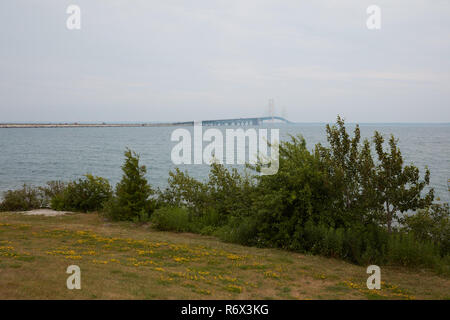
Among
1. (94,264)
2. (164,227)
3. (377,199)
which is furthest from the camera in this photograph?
(164,227)

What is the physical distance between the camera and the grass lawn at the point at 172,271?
795 centimetres

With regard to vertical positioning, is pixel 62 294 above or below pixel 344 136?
below

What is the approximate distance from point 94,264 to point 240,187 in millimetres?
9964

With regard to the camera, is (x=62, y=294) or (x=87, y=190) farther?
(x=87, y=190)

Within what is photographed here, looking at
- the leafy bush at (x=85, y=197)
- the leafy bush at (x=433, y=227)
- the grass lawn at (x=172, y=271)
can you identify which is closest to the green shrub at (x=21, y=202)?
the leafy bush at (x=85, y=197)

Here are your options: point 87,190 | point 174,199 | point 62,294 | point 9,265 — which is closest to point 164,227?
point 174,199

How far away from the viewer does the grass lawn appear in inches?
313

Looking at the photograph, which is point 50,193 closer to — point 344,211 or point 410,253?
point 344,211

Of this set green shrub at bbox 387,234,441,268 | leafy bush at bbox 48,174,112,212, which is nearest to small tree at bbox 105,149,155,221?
leafy bush at bbox 48,174,112,212

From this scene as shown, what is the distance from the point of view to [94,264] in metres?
9.90

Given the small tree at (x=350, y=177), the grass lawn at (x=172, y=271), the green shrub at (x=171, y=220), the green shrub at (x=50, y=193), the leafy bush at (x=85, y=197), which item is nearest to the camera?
the grass lawn at (x=172, y=271)

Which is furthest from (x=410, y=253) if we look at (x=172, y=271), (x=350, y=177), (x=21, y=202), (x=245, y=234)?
(x=21, y=202)

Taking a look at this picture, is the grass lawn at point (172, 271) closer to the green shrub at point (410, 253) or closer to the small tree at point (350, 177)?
the green shrub at point (410, 253)

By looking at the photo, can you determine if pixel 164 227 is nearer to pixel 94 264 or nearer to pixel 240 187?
pixel 240 187
